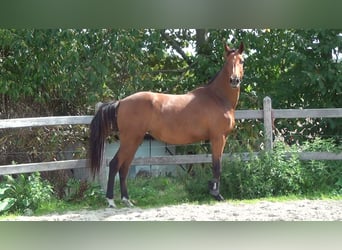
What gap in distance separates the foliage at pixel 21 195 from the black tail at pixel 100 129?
468 mm

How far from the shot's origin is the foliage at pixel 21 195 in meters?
3.60

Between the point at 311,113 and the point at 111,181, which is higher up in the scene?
the point at 311,113

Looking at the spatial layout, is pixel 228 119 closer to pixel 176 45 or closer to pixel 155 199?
pixel 155 199

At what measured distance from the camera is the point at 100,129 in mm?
3791

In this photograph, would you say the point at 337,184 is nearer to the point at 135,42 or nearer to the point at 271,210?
the point at 271,210

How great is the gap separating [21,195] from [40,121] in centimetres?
64

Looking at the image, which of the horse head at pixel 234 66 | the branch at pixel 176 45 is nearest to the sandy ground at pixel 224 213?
the horse head at pixel 234 66

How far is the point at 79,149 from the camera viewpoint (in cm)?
475

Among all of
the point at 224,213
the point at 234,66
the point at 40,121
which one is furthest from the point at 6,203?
the point at 234,66

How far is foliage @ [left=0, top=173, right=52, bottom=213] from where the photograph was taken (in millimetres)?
3598

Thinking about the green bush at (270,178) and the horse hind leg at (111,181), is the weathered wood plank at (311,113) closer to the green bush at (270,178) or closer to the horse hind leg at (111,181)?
the green bush at (270,178)

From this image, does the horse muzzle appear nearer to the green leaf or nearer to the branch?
the branch
